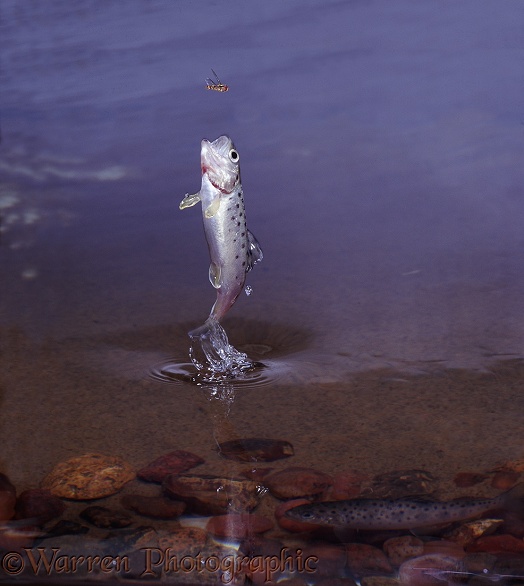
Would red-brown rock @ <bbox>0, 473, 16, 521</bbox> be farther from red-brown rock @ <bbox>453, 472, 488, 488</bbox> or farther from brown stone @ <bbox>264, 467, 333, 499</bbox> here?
red-brown rock @ <bbox>453, 472, 488, 488</bbox>

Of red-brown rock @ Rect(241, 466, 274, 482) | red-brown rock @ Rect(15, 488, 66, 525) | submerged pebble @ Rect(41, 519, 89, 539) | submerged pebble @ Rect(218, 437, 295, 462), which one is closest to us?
submerged pebble @ Rect(41, 519, 89, 539)

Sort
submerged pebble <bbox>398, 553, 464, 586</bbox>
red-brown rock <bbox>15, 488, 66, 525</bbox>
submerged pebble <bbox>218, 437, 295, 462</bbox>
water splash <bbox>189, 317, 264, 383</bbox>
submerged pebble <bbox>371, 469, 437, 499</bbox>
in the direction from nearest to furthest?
submerged pebble <bbox>398, 553, 464, 586</bbox>
red-brown rock <bbox>15, 488, 66, 525</bbox>
submerged pebble <bbox>371, 469, 437, 499</bbox>
submerged pebble <bbox>218, 437, 295, 462</bbox>
water splash <bbox>189, 317, 264, 383</bbox>

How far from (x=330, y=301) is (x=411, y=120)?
463 cm

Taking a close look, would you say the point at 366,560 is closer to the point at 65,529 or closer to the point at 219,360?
the point at 65,529

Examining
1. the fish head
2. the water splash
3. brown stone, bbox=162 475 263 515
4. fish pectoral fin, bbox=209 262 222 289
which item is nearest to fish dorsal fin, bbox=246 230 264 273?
fish pectoral fin, bbox=209 262 222 289

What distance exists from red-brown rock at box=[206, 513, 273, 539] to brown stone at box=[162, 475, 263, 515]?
0.05 meters

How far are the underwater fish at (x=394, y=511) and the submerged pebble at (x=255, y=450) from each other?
0.52m

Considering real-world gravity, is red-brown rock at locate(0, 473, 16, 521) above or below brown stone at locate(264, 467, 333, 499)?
above

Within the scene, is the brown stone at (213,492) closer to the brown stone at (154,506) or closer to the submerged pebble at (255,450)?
the brown stone at (154,506)

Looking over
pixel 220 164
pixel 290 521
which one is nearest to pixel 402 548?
pixel 290 521

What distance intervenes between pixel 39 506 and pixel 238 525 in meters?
0.86

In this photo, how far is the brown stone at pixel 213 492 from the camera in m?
3.26

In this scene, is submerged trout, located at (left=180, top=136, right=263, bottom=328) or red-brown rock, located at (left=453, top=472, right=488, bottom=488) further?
submerged trout, located at (left=180, top=136, right=263, bottom=328)

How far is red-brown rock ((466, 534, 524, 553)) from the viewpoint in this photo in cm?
291
